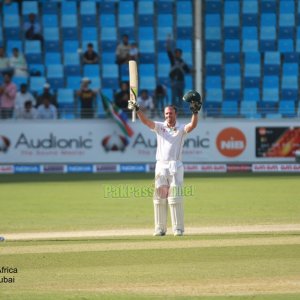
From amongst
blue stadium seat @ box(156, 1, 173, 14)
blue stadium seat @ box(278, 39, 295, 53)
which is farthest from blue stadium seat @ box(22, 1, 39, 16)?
blue stadium seat @ box(278, 39, 295, 53)

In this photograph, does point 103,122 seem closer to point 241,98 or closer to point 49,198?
point 241,98

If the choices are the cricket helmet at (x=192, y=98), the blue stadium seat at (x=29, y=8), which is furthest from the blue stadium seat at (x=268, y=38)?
the cricket helmet at (x=192, y=98)

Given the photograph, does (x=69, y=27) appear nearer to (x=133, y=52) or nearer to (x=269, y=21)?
(x=133, y=52)

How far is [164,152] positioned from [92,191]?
27.7 feet

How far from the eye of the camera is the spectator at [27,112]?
25.3 m

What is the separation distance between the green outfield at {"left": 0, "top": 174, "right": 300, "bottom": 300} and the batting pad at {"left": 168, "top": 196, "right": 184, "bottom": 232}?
20cm

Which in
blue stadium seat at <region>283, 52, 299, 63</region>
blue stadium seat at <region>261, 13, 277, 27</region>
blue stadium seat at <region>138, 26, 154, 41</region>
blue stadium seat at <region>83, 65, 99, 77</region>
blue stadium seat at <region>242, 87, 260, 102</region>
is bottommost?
blue stadium seat at <region>242, 87, 260, 102</region>

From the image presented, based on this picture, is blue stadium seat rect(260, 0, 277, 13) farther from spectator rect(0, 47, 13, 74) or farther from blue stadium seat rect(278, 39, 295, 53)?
spectator rect(0, 47, 13, 74)

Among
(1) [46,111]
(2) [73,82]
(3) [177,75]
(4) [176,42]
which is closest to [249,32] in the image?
(4) [176,42]

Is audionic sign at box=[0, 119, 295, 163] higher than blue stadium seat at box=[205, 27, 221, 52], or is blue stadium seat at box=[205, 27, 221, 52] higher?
blue stadium seat at box=[205, 27, 221, 52]

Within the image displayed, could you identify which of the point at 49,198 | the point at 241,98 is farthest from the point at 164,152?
the point at 241,98

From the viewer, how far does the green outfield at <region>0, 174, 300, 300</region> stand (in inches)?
322

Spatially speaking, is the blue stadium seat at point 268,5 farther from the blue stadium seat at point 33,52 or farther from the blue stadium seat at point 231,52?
the blue stadium seat at point 33,52

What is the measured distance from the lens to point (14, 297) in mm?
7836
